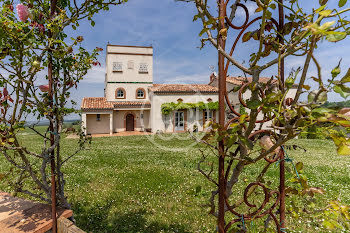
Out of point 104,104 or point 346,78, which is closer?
point 346,78

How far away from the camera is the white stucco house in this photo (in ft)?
72.9

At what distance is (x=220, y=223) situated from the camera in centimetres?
126

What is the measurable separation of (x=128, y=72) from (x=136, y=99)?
3.33m

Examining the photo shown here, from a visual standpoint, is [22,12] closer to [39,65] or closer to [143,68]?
[39,65]

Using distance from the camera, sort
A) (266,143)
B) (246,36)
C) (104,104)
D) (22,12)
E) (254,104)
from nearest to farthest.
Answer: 1. (254,104)
2. (266,143)
3. (246,36)
4. (22,12)
5. (104,104)

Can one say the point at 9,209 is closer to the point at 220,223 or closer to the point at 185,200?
the point at 220,223

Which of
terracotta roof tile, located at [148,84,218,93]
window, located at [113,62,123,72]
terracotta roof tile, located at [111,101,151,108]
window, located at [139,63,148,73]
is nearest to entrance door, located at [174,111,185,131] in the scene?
terracotta roof tile, located at [148,84,218,93]

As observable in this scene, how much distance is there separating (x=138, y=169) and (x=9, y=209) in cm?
485

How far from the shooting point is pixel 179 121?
2269 cm

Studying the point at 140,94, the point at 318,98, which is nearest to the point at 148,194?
the point at 318,98

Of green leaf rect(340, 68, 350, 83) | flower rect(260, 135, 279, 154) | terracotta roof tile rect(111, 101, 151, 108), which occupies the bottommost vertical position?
flower rect(260, 135, 279, 154)

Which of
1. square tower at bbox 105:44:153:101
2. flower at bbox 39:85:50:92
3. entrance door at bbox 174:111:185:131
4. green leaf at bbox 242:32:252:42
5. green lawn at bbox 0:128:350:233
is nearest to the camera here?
green leaf at bbox 242:32:252:42

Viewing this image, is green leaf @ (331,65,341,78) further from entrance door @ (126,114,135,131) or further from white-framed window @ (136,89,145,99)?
white-framed window @ (136,89,145,99)

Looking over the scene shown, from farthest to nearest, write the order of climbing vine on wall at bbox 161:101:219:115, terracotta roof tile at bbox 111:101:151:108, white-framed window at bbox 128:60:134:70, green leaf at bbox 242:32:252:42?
white-framed window at bbox 128:60:134:70, terracotta roof tile at bbox 111:101:151:108, climbing vine on wall at bbox 161:101:219:115, green leaf at bbox 242:32:252:42
